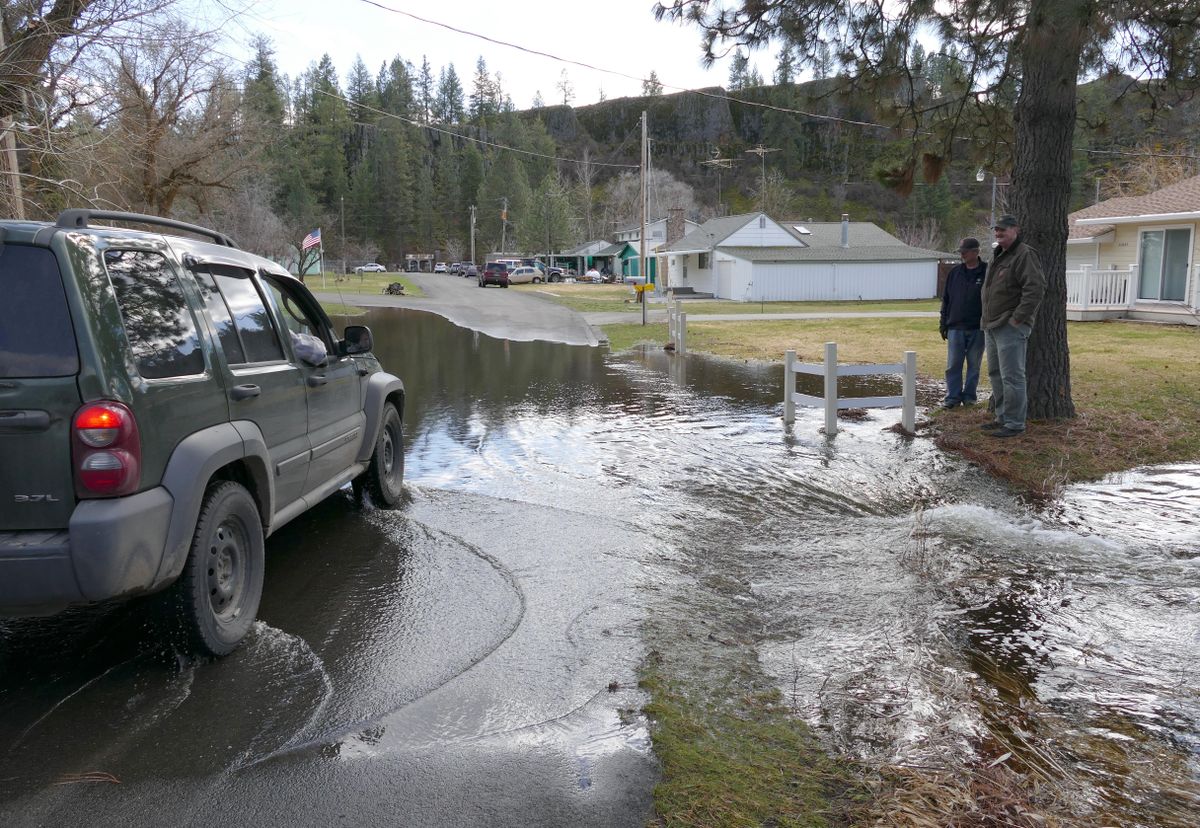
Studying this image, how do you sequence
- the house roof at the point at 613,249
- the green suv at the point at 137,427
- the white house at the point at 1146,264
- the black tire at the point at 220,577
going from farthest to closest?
the house roof at the point at 613,249, the white house at the point at 1146,264, the black tire at the point at 220,577, the green suv at the point at 137,427

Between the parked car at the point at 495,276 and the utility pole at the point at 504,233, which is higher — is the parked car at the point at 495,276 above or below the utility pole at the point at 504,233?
below

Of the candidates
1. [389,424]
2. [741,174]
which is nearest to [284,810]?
[389,424]

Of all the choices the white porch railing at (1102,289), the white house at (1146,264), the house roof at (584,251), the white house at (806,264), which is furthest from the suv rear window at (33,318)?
the house roof at (584,251)

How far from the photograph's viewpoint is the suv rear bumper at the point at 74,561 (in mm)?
3445

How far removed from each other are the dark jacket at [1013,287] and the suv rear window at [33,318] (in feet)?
25.8

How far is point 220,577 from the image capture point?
4289 millimetres

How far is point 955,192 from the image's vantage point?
405 feet

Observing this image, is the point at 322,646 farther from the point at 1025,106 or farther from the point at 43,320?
the point at 1025,106

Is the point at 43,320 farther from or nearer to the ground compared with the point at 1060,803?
farther from the ground

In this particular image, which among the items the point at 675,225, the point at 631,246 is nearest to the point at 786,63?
the point at 675,225

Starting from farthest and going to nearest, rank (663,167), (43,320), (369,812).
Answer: (663,167) < (43,320) < (369,812)

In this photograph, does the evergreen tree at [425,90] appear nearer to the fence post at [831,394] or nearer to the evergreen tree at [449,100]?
the evergreen tree at [449,100]

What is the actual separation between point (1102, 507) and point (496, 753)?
5.60 meters

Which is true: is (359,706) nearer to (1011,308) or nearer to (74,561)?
(74,561)
